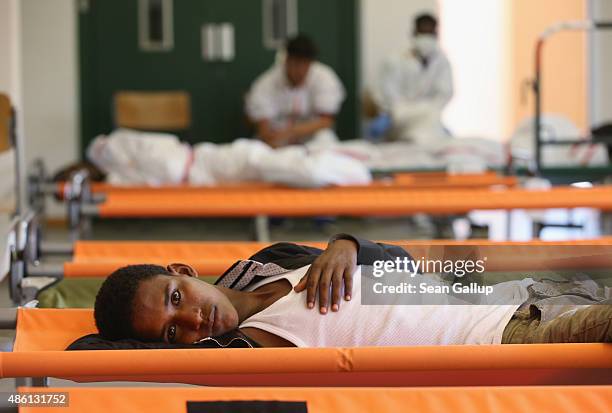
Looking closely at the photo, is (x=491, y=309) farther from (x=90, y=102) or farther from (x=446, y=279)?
(x=90, y=102)

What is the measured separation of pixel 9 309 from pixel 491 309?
879 millimetres

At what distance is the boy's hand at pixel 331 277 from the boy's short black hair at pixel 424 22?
549cm

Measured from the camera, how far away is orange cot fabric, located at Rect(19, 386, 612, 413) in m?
1.56

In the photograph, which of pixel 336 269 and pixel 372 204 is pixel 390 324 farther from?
pixel 372 204

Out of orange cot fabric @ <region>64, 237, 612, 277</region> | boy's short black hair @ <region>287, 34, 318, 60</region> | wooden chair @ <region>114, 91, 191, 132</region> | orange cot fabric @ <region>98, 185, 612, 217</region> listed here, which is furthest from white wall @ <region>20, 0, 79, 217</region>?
orange cot fabric @ <region>64, 237, 612, 277</region>

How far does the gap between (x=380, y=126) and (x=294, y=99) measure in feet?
1.90

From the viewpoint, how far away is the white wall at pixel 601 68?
8.66 m

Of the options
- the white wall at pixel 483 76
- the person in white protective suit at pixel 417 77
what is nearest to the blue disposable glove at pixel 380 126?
the person in white protective suit at pixel 417 77

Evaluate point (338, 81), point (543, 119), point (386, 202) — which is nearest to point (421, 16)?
point (338, 81)

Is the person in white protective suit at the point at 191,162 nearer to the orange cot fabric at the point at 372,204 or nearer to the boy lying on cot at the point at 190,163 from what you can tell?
the boy lying on cot at the point at 190,163

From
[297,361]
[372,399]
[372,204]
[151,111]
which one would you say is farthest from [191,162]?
[372,399]

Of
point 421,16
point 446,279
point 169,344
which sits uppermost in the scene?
point 421,16

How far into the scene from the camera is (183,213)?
13.3ft

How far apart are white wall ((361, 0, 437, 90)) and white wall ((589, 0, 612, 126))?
65.6 inches
